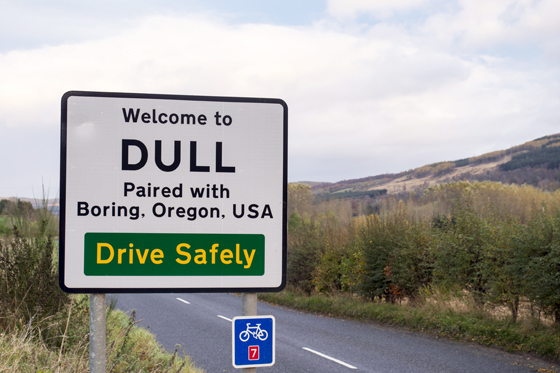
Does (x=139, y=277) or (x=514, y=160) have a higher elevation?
(x=514, y=160)

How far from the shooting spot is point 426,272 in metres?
14.2

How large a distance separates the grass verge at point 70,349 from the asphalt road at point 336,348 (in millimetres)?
1830

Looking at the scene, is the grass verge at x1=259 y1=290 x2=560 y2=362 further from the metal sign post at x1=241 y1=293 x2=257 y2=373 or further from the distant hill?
the distant hill

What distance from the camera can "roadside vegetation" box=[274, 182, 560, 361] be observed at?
9.28 metres

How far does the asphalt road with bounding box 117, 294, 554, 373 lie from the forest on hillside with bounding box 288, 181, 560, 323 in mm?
1619

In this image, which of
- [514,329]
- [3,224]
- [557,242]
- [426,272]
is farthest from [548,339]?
[3,224]

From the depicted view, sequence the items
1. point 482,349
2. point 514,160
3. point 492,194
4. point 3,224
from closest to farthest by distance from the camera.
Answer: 1. point 3,224
2. point 482,349
3. point 492,194
4. point 514,160

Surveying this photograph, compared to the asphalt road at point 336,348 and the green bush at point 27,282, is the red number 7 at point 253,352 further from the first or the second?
the asphalt road at point 336,348

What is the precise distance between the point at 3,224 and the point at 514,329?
32.0 feet

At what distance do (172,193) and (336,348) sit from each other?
8909 millimetres

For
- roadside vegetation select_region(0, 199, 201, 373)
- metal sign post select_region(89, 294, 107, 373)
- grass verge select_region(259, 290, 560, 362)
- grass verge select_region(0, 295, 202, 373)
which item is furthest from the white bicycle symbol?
grass verge select_region(259, 290, 560, 362)

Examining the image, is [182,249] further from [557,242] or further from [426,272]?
[426,272]

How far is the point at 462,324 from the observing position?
10.7m

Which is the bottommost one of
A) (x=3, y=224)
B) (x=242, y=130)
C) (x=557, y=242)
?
(x=557, y=242)
